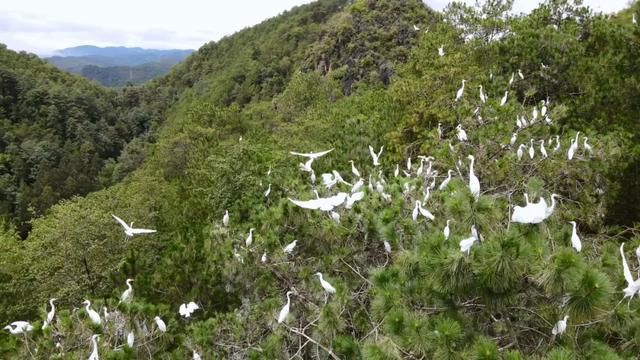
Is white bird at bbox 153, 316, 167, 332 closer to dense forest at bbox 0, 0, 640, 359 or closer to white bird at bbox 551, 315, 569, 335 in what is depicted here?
dense forest at bbox 0, 0, 640, 359

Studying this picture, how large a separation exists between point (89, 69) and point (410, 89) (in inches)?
7312

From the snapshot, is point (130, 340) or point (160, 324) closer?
point (130, 340)

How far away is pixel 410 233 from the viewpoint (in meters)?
4.70

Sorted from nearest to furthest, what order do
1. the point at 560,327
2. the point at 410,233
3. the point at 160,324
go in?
the point at 560,327 → the point at 410,233 → the point at 160,324

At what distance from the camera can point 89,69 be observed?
172750mm

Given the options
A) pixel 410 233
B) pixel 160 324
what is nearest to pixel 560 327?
pixel 410 233

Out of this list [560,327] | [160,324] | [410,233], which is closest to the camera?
[560,327]

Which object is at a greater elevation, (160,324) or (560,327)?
(560,327)

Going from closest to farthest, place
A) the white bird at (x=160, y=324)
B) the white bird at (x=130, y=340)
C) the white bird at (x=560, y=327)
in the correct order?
the white bird at (x=560, y=327) → the white bird at (x=130, y=340) → the white bird at (x=160, y=324)

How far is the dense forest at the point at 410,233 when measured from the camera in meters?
Result: 3.19

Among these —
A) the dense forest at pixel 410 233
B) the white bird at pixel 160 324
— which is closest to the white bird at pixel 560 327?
the dense forest at pixel 410 233

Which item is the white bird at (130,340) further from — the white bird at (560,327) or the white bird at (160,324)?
the white bird at (560,327)

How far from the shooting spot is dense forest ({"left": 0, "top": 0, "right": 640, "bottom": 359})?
3.19 metres

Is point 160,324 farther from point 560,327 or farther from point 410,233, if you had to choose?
point 560,327
